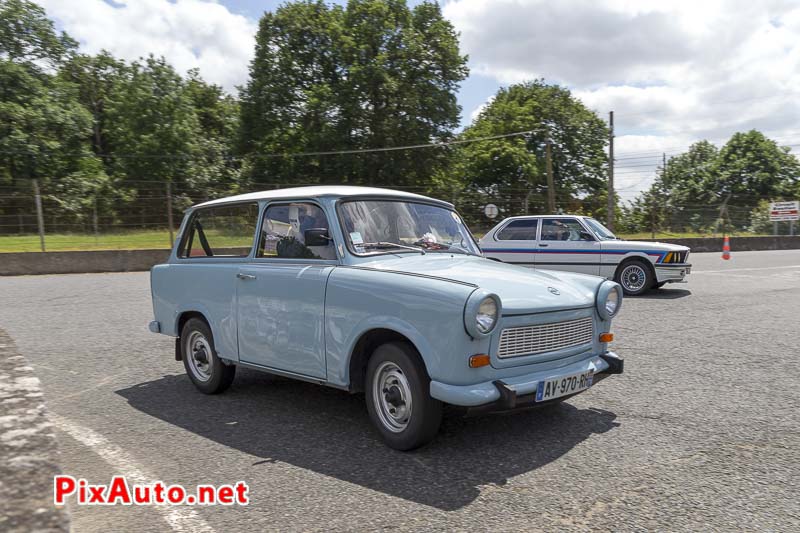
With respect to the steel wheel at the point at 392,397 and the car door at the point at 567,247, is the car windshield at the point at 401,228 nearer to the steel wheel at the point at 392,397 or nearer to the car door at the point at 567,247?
the steel wheel at the point at 392,397

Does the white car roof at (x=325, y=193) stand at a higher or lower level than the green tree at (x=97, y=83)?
lower

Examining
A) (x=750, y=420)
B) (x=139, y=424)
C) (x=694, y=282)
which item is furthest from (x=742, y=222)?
(x=139, y=424)

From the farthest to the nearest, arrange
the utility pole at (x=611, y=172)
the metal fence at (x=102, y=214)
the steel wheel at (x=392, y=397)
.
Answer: the utility pole at (x=611, y=172), the metal fence at (x=102, y=214), the steel wheel at (x=392, y=397)

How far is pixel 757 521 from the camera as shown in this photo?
2930mm

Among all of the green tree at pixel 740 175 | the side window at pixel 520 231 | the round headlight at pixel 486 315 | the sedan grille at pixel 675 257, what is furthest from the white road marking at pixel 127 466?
the green tree at pixel 740 175

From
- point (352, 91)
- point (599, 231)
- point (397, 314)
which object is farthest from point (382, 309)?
point (352, 91)

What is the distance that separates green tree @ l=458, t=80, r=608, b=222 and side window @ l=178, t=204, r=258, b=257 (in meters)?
44.6

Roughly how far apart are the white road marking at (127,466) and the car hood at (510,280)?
1959mm

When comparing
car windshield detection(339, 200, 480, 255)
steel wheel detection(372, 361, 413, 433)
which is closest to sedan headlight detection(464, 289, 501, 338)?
steel wheel detection(372, 361, 413, 433)

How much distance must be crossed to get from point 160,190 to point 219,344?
16725 millimetres

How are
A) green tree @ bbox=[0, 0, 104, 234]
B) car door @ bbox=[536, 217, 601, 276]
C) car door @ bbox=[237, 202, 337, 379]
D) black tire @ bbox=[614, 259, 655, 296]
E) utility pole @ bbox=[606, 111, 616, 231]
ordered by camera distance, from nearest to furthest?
car door @ bbox=[237, 202, 337, 379] → black tire @ bbox=[614, 259, 655, 296] → car door @ bbox=[536, 217, 601, 276] → utility pole @ bbox=[606, 111, 616, 231] → green tree @ bbox=[0, 0, 104, 234]

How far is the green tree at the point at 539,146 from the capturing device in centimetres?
5034

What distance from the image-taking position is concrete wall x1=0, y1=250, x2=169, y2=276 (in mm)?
17547

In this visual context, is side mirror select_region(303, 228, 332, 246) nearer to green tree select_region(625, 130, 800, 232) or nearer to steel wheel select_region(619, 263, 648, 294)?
steel wheel select_region(619, 263, 648, 294)
